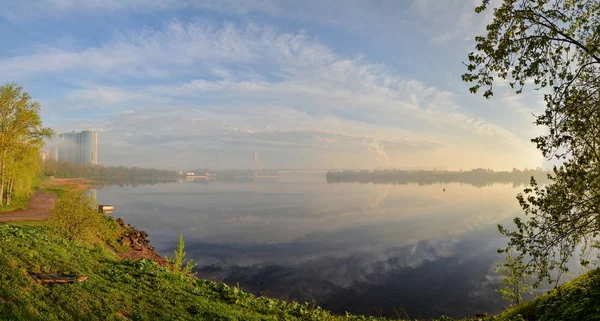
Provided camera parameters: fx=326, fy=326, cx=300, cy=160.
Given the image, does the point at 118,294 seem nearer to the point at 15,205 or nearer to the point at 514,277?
the point at 514,277

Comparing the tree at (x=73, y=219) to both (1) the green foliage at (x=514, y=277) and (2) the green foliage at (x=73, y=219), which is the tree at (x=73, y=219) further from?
(1) the green foliage at (x=514, y=277)

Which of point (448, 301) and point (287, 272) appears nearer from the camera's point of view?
point (448, 301)

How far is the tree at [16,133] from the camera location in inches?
1326

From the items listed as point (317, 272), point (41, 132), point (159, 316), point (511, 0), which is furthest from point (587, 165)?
point (41, 132)

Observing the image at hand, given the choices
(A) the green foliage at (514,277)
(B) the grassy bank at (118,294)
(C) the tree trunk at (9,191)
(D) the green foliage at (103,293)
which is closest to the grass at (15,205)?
(C) the tree trunk at (9,191)

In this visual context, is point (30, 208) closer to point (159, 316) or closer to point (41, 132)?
point (41, 132)

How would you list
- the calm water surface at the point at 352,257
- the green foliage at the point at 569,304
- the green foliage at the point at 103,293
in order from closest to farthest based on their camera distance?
the green foliage at the point at 103,293, the green foliage at the point at 569,304, the calm water surface at the point at 352,257

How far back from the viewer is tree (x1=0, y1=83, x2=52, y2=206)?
3369cm

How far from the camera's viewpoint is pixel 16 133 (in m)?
34.5

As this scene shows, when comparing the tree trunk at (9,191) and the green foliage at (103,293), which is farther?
the tree trunk at (9,191)

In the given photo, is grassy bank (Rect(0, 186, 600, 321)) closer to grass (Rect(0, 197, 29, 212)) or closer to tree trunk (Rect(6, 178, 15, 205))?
grass (Rect(0, 197, 29, 212))

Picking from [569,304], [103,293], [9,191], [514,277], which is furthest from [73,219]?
[9,191]

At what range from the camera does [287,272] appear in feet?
87.0

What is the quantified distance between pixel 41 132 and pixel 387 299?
39.2 metres
